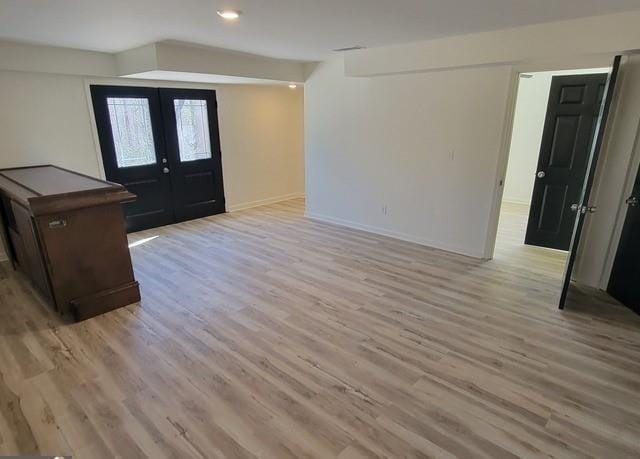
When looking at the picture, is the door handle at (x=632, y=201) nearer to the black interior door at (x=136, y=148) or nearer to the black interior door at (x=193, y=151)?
the black interior door at (x=193, y=151)

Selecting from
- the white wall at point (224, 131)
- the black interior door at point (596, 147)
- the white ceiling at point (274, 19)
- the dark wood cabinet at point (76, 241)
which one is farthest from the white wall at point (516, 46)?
the dark wood cabinet at point (76, 241)

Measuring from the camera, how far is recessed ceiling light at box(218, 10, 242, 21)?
2.58m

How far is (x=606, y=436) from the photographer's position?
1.83 metres

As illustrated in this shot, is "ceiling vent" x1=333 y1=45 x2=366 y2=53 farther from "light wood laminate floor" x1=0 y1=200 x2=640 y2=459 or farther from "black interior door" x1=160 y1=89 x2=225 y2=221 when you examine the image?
"light wood laminate floor" x1=0 y1=200 x2=640 y2=459

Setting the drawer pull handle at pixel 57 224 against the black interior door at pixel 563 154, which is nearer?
the drawer pull handle at pixel 57 224

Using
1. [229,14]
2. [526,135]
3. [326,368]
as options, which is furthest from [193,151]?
[526,135]

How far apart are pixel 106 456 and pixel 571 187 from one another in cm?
498

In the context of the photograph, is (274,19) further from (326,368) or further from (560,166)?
(560,166)

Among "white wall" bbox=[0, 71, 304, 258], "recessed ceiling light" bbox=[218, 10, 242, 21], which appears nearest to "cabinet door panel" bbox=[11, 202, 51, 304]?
"white wall" bbox=[0, 71, 304, 258]

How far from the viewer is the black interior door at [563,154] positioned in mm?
3914

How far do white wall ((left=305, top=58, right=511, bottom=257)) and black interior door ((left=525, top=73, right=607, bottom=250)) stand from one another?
92cm

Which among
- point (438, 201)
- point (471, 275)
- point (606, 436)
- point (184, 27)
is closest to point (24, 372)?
point (184, 27)

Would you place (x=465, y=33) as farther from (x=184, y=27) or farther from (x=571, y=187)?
(x=184, y=27)

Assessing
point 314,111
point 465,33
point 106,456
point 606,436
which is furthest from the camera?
point 314,111
